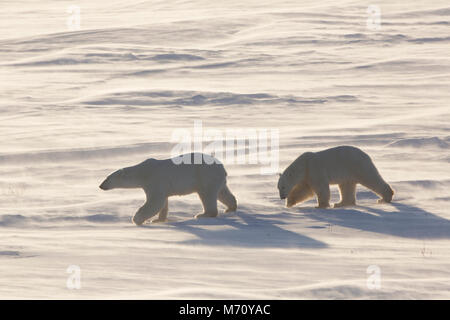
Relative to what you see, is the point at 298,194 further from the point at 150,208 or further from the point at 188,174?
the point at 150,208

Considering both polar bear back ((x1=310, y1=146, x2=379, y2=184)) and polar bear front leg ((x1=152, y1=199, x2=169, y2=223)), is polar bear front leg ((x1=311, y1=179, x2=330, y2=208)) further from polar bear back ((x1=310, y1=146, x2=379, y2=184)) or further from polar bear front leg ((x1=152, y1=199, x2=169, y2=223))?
polar bear front leg ((x1=152, y1=199, x2=169, y2=223))

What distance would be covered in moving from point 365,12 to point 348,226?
24004 mm

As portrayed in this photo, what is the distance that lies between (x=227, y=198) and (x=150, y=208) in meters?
0.99

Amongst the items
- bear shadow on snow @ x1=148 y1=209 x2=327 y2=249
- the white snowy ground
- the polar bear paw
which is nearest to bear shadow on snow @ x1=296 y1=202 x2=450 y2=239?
the white snowy ground

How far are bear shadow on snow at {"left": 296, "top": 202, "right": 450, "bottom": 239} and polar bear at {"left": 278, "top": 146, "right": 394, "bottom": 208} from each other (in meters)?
0.19

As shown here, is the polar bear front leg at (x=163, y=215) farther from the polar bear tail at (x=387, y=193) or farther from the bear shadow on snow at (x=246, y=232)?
the polar bear tail at (x=387, y=193)

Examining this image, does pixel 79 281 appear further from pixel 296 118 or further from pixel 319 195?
pixel 296 118

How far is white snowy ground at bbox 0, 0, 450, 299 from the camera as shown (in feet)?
24.8

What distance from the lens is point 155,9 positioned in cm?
3594

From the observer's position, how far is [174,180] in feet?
32.6

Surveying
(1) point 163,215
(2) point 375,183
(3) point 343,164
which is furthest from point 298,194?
(1) point 163,215

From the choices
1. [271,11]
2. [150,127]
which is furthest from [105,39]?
[150,127]

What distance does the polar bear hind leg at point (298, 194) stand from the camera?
35.4 ft

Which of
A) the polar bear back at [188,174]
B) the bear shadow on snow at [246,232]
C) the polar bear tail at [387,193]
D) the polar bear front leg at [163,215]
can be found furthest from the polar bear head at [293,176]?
the polar bear front leg at [163,215]
